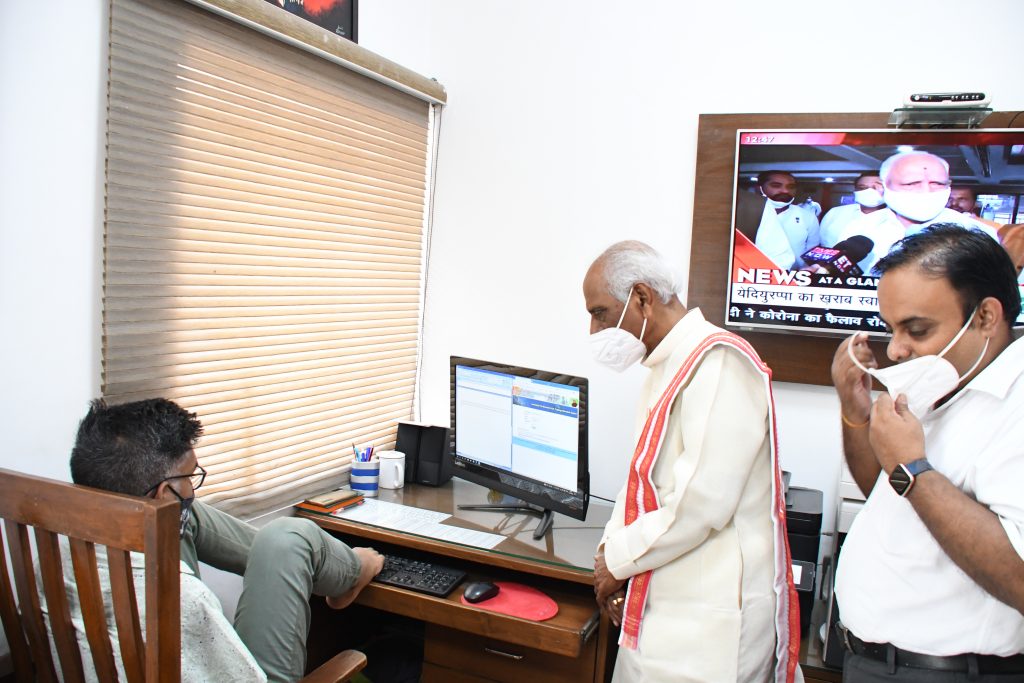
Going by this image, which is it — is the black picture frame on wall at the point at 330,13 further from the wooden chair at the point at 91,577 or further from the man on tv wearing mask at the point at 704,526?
the wooden chair at the point at 91,577

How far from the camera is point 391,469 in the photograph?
250 cm

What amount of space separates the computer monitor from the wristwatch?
937 mm

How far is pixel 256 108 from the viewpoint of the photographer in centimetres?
213

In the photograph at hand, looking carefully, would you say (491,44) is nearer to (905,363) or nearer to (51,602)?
(905,363)

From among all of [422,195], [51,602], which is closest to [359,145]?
[422,195]

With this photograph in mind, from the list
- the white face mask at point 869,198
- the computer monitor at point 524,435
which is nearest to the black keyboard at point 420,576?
the computer monitor at point 524,435

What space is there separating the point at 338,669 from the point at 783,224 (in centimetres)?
173

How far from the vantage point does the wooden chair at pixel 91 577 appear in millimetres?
1113

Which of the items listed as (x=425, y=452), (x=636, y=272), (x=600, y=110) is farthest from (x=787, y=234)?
(x=425, y=452)

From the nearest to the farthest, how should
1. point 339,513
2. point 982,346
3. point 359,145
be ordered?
point 982,346, point 339,513, point 359,145

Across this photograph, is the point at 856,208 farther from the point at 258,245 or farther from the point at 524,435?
the point at 258,245

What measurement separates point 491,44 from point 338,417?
1.47 metres

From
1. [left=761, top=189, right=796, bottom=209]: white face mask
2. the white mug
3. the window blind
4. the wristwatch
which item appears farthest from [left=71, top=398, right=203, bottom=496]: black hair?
[left=761, top=189, right=796, bottom=209]: white face mask

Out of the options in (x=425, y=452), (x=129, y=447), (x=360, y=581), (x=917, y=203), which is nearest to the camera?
(x=129, y=447)
